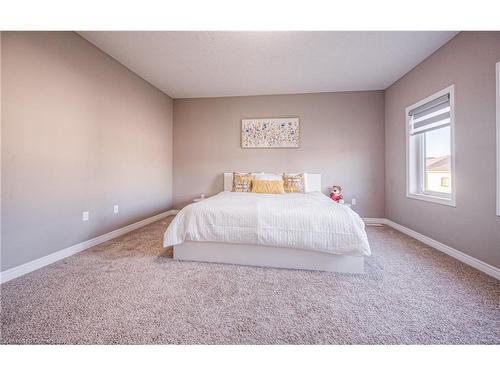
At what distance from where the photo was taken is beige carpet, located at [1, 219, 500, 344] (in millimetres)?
1065

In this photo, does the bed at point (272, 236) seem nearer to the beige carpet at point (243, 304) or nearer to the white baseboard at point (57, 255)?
the beige carpet at point (243, 304)

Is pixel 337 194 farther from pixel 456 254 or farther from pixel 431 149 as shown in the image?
pixel 456 254

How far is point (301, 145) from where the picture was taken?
378cm

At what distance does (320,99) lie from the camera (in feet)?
12.1

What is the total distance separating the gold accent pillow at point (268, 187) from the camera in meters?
3.13

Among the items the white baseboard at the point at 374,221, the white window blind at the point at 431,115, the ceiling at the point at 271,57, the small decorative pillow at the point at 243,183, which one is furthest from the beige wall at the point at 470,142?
the small decorative pillow at the point at 243,183

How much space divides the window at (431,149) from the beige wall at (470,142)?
0.32ft
